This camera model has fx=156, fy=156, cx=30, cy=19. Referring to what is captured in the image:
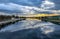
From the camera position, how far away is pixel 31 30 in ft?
5.58

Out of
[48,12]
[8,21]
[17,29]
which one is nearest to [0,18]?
[8,21]

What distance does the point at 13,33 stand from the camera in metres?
1.67

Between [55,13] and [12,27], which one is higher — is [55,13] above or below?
above

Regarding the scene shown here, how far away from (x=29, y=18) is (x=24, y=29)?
14 centimetres

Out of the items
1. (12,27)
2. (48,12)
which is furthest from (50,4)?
(12,27)

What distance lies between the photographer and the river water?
5.36ft

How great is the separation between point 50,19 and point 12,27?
1.43 ft

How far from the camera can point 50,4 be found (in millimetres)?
1814

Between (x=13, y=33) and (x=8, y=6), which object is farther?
(x=8, y=6)

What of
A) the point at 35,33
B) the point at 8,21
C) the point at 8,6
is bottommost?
the point at 35,33

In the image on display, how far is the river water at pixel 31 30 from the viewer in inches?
64.3

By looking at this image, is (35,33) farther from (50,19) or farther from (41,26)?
(50,19)

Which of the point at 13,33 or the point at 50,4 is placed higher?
the point at 50,4

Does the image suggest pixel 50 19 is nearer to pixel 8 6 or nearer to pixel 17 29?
pixel 17 29
